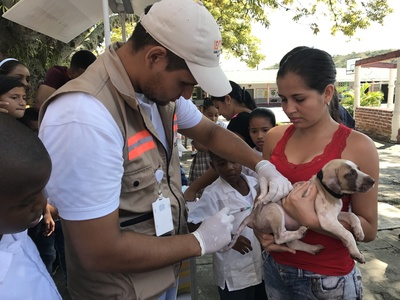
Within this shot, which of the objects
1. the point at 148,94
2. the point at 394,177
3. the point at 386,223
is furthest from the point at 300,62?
the point at 394,177

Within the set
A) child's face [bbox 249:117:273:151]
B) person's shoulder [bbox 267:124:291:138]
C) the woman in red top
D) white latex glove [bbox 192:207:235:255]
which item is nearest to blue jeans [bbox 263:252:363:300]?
the woman in red top

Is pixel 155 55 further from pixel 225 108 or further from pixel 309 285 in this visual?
pixel 225 108

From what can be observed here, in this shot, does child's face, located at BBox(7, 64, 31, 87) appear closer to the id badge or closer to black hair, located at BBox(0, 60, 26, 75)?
Answer: black hair, located at BBox(0, 60, 26, 75)

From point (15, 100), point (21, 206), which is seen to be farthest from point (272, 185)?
point (15, 100)

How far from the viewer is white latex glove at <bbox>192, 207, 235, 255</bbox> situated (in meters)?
1.52

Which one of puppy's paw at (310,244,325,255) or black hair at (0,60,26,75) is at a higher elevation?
black hair at (0,60,26,75)

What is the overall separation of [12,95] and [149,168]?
2137 mm

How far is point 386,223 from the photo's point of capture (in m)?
4.89

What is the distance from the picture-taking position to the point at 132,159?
1341 mm

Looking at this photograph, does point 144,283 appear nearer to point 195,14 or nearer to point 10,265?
point 10,265

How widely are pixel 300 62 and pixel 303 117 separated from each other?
0.93 ft

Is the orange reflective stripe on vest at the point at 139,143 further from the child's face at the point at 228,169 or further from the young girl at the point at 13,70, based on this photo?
the young girl at the point at 13,70

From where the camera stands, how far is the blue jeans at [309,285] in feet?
5.21

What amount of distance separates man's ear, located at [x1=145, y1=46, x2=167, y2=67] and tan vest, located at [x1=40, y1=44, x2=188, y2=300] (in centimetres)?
12
